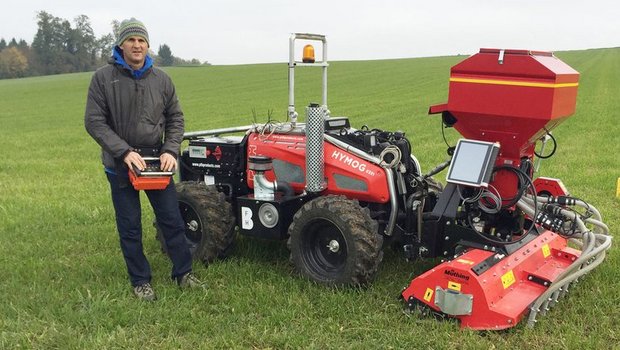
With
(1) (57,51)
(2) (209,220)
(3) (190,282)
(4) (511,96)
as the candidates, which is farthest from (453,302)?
(1) (57,51)

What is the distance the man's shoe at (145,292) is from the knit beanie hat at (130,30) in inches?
74.3

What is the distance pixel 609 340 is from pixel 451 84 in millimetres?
2100

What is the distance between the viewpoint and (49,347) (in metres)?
3.91

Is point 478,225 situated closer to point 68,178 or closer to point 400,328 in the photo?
point 400,328

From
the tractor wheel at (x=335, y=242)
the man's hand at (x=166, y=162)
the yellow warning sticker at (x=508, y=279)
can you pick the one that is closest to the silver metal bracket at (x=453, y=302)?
the yellow warning sticker at (x=508, y=279)

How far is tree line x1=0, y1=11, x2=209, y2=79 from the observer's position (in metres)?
93.1

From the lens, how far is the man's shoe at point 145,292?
4.58m

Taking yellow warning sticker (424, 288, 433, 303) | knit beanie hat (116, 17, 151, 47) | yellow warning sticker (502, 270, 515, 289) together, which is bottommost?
yellow warning sticker (424, 288, 433, 303)

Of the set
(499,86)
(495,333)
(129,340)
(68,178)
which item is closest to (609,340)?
(495,333)

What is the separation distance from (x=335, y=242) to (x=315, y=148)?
0.79 meters

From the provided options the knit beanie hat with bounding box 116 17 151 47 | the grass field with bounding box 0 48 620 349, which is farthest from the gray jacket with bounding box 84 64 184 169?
the grass field with bounding box 0 48 620 349

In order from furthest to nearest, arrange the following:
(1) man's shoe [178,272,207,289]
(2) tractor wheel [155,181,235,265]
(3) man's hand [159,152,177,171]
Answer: (2) tractor wheel [155,181,235,265] < (1) man's shoe [178,272,207,289] < (3) man's hand [159,152,177,171]

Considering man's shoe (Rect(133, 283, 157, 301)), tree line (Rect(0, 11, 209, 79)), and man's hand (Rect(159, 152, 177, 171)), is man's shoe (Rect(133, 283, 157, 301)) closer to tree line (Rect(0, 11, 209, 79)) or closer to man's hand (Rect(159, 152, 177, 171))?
man's hand (Rect(159, 152, 177, 171))

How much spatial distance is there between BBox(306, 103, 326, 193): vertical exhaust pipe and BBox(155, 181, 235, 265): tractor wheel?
34.8 inches
